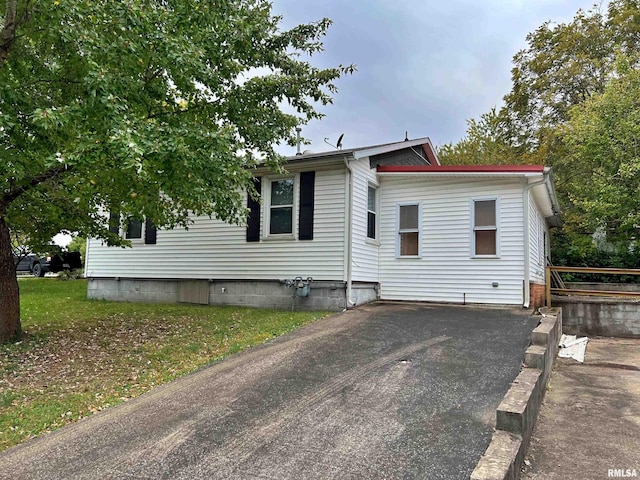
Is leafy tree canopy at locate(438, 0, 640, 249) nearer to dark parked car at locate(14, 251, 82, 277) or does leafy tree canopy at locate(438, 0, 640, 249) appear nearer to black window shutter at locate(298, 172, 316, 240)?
black window shutter at locate(298, 172, 316, 240)

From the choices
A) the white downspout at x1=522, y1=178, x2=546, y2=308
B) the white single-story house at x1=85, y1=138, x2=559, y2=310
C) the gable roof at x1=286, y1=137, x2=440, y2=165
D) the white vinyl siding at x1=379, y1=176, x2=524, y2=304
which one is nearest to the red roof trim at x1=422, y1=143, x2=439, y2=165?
the gable roof at x1=286, y1=137, x2=440, y2=165

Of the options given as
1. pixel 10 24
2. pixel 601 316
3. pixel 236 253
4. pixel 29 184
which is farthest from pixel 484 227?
pixel 10 24

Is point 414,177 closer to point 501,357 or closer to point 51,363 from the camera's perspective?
point 501,357

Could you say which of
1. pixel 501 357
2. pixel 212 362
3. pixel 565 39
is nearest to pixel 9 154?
pixel 212 362

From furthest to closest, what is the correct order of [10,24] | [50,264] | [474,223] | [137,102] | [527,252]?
[50,264]
[474,223]
[527,252]
[137,102]
[10,24]

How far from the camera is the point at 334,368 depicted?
5379 millimetres

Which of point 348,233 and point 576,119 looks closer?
point 348,233

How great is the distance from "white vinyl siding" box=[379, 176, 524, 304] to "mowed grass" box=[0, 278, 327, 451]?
263 centimetres

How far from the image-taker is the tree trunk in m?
6.38

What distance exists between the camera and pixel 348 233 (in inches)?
356

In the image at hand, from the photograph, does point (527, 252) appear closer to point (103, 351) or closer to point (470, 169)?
point (470, 169)

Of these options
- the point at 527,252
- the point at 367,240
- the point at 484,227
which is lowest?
the point at 527,252

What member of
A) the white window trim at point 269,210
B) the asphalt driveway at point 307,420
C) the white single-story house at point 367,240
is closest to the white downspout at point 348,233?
the white single-story house at point 367,240

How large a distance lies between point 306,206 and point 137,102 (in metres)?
4.45
